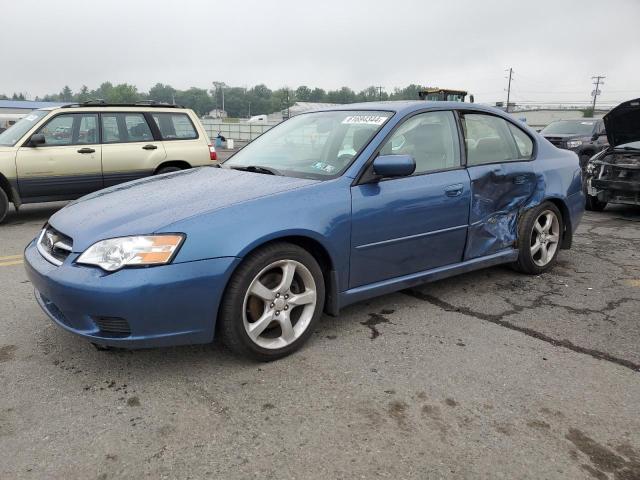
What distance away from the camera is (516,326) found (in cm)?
365

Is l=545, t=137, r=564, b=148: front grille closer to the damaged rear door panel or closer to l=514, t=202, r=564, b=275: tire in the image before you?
l=514, t=202, r=564, b=275: tire

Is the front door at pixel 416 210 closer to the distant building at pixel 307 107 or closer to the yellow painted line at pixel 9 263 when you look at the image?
the distant building at pixel 307 107

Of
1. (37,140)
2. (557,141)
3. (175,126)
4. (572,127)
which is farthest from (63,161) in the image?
(572,127)

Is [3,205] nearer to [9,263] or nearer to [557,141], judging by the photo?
[9,263]

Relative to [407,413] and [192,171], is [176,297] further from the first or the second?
[192,171]

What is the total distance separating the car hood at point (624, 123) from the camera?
24.8ft

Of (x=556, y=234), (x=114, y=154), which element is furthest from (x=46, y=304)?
(x=114, y=154)

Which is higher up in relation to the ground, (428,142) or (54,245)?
(428,142)

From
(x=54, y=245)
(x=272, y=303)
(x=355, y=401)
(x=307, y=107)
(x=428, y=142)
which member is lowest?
(x=355, y=401)

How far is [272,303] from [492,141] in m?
2.45

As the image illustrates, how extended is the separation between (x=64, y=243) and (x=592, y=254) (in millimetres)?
5196

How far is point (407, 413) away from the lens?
256 centimetres

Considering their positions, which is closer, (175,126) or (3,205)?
(3,205)

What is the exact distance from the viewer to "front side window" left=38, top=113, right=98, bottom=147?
7453 mm
